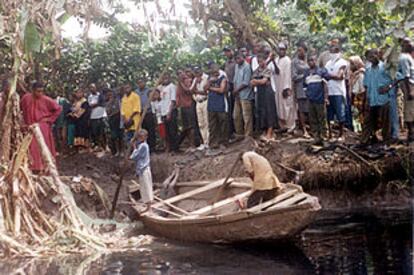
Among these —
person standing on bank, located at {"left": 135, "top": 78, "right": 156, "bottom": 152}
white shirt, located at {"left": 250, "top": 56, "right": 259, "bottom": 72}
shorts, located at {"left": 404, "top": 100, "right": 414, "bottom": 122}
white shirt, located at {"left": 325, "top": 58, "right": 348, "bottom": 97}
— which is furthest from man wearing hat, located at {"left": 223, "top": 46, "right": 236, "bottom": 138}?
shorts, located at {"left": 404, "top": 100, "right": 414, "bottom": 122}

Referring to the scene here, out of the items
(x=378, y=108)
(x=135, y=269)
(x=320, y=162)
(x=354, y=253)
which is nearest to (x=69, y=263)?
(x=135, y=269)

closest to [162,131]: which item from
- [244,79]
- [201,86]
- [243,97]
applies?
[201,86]

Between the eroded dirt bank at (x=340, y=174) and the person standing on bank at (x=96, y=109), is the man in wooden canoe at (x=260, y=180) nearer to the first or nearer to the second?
the eroded dirt bank at (x=340, y=174)

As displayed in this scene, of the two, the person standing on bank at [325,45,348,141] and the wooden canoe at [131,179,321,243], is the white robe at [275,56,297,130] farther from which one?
the wooden canoe at [131,179,321,243]

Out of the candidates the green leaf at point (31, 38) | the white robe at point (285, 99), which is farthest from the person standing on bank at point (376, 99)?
the green leaf at point (31, 38)

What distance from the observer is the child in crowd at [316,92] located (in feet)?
38.7

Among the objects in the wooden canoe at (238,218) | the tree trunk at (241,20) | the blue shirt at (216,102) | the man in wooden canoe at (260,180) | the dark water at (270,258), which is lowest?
the dark water at (270,258)

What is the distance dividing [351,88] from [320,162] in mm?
1789

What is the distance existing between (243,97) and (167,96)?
6.31 ft

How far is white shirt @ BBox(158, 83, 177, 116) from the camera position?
13398 mm

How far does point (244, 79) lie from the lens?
12.1m

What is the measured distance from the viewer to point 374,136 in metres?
11.9

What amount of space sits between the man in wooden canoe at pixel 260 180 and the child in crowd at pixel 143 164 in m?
2.21

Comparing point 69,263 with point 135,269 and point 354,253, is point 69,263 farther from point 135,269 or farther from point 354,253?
point 354,253
